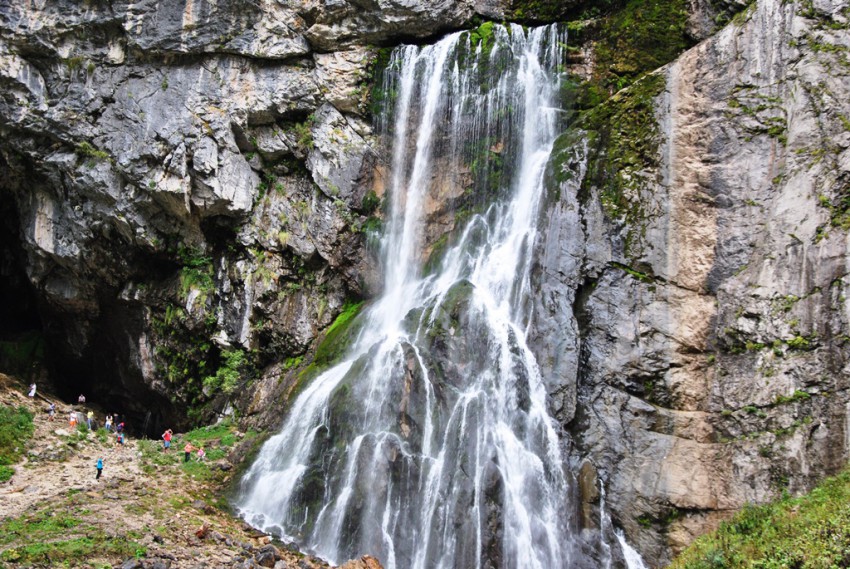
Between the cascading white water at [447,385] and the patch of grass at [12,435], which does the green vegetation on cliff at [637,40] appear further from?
the patch of grass at [12,435]

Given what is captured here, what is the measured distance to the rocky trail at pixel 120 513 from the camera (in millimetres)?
10992

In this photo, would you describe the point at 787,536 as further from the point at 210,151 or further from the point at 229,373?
the point at 210,151

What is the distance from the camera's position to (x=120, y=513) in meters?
12.9

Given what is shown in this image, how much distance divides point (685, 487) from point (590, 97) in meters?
11.3

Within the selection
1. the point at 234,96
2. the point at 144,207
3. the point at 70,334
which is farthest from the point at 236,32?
the point at 70,334

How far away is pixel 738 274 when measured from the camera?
1434 centimetres

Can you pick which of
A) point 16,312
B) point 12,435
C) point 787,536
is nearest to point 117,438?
point 12,435

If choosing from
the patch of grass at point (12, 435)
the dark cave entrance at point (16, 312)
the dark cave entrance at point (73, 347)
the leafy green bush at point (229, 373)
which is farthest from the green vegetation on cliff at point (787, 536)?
the dark cave entrance at point (16, 312)

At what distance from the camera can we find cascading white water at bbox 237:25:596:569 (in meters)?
13.3

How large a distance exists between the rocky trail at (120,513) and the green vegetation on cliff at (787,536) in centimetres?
594

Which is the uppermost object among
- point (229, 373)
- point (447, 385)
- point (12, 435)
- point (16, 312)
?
point (16, 312)

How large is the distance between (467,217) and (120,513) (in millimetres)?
11734

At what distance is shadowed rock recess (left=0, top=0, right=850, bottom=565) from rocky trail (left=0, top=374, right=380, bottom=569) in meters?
3.49

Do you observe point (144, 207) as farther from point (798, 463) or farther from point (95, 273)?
point (798, 463)
